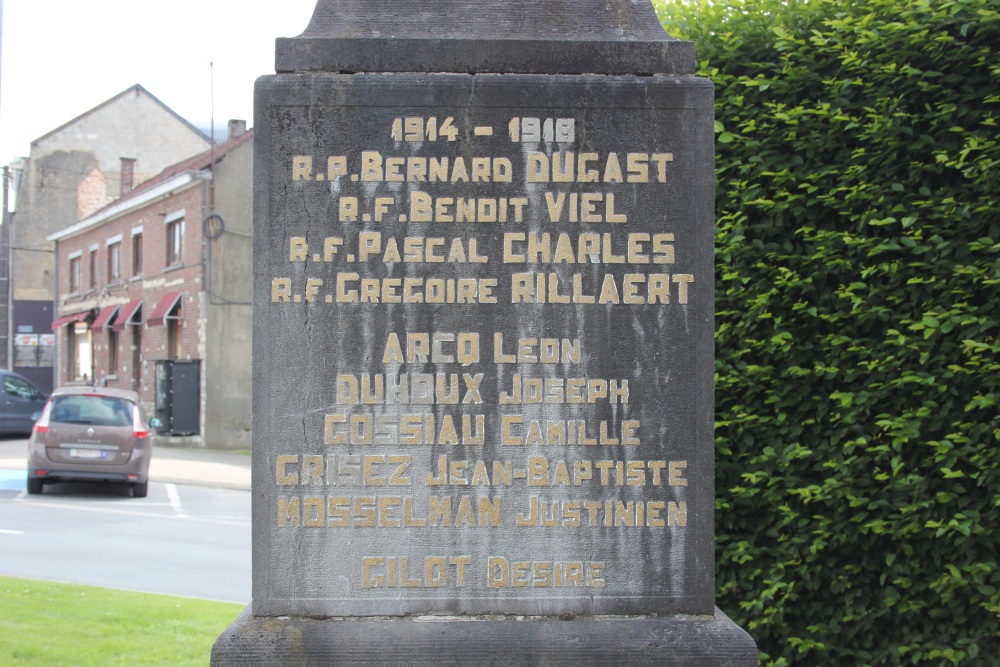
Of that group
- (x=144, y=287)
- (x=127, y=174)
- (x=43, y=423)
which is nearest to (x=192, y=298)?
(x=144, y=287)

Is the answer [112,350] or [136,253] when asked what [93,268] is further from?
[136,253]

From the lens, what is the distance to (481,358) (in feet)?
11.5

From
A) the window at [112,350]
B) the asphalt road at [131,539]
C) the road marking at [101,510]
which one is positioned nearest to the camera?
the asphalt road at [131,539]

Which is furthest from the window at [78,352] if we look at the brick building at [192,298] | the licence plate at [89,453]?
the licence plate at [89,453]

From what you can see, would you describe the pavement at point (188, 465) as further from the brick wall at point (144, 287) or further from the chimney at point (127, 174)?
the chimney at point (127, 174)

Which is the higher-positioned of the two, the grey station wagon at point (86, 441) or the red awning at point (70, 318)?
the red awning at point (70, 318)

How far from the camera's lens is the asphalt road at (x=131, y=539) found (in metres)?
9.76

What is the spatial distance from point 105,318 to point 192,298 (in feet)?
23.2

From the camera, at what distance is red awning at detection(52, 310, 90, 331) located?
35500 mm

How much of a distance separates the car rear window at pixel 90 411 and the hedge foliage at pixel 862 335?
13.3m

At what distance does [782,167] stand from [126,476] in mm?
13876

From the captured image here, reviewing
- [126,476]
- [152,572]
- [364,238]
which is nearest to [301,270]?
[364,238]

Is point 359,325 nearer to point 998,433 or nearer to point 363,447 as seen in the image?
point 363,447

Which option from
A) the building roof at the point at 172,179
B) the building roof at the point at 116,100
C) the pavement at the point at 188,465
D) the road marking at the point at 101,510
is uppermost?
the building roof at the point at 116,100
